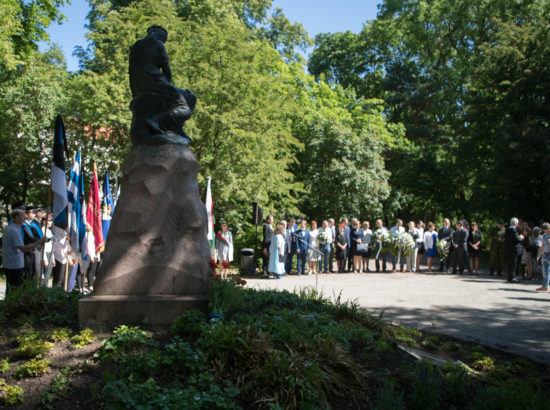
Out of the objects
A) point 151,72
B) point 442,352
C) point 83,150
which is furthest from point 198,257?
point 83,150

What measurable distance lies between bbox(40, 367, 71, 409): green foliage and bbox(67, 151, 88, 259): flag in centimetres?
557

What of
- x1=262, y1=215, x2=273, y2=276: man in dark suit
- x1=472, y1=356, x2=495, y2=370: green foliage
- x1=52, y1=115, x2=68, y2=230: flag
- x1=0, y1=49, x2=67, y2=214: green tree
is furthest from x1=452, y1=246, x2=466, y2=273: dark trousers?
x1=0, y1=49, x2=67, y2=214: green tree

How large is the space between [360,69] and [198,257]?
121ft

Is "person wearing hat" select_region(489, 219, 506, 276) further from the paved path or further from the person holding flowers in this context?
the person holding flowers

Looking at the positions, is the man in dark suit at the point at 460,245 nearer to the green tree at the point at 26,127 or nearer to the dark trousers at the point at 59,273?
the dark trousers at the point at 59,273

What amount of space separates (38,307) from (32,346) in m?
1.49

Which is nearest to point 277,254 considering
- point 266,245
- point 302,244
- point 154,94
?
point 266,245

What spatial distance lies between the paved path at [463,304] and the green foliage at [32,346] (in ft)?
16.1

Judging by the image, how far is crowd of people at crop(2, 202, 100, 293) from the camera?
814cm

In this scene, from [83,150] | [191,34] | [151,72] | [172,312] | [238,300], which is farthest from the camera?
[83,150]

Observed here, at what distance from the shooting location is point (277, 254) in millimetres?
16562

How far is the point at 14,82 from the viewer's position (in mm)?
22922

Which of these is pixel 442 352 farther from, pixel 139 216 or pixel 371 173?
pixel 371 173

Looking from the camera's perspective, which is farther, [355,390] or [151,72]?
[151,72]
